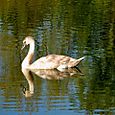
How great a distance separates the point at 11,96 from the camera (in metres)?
13.4

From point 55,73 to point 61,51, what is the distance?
2005 mm

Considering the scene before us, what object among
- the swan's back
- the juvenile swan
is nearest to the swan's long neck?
the juvenile swan

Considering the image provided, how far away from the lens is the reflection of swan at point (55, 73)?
15.6 m

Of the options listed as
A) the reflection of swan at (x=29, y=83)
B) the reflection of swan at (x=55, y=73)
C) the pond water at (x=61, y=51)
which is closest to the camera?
the pond water at (x=61, y=51)

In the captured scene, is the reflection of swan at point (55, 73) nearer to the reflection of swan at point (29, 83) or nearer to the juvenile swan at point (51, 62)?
the juvenile swan at point (51, 62)

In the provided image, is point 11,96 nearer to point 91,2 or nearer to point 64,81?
point 64,81

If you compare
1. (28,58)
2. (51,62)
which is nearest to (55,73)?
(51,62)

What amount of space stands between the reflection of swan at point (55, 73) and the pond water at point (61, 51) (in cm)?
3

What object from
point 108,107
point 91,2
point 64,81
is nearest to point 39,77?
point 64,81

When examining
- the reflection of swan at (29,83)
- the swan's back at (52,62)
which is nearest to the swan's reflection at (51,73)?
the reflection of swan at (29,83)

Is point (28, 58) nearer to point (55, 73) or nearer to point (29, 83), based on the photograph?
point (55, 73)

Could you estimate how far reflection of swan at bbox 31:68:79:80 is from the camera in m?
15.6

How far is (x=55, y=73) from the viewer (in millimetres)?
16219

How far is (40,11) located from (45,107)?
558 inches
